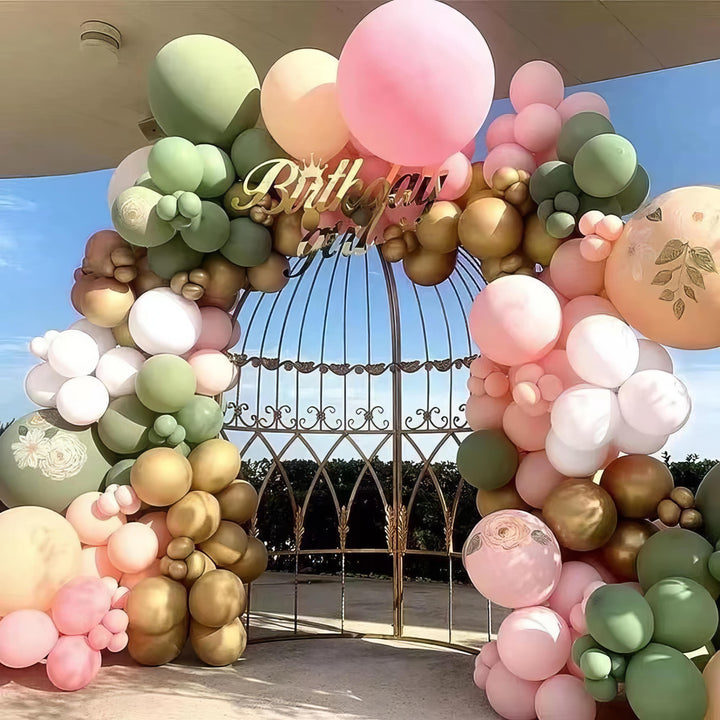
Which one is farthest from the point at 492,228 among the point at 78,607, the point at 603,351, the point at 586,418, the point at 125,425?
the point at 78,607

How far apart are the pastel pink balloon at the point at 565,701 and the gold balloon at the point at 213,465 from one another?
1687 millimetres

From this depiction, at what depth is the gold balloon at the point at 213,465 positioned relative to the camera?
336 cm

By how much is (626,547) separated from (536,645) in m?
0.51

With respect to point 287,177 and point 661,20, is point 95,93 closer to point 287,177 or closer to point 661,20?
point 287,177

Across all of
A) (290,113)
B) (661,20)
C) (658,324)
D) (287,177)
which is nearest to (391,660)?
(658,324)

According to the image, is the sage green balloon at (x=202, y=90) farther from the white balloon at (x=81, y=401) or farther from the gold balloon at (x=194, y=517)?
the gold balloon at (x=194, y=517)

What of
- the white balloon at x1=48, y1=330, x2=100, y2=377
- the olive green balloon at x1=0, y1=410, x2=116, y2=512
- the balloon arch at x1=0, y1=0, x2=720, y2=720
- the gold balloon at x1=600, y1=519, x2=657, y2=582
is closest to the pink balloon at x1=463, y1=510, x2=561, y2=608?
the balloon arch at x1=0, y1=0, x2=720, y2=720

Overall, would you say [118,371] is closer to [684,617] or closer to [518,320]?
[518,320]

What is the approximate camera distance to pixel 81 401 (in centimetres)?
328

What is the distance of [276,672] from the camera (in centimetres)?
342

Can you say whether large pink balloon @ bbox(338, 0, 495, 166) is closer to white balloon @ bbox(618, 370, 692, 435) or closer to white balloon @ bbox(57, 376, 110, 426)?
white balloon @ bbox(618, 370, 692, 435)

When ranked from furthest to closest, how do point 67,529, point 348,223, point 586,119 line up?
1. point 348,223
2. point 67,529
3. point 586,119

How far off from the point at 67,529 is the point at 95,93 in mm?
2814

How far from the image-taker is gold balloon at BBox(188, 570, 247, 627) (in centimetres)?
317
